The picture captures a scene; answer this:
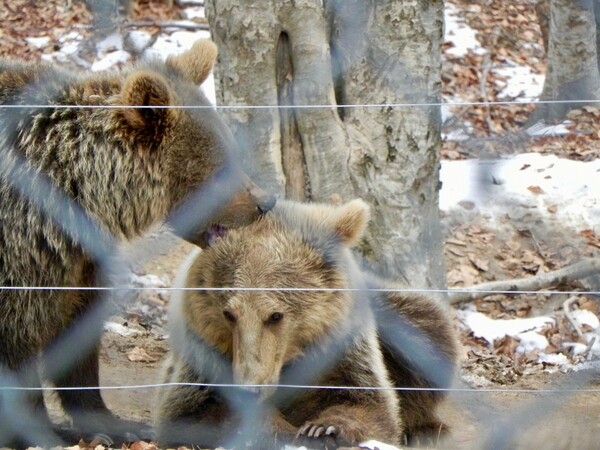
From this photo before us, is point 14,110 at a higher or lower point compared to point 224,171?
higher

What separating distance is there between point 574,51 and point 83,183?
9.61 feet

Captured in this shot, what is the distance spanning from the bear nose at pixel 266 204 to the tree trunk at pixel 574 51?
175 cm

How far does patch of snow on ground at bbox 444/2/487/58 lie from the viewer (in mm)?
10125

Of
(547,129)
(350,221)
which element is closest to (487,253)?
(547,129)

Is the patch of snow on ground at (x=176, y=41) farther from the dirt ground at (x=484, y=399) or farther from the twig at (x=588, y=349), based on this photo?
the twig at (x=588, y=349)

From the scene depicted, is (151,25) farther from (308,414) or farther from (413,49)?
(308,414)

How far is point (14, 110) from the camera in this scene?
3646mm

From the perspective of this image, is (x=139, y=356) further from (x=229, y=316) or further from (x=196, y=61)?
(x=196, y=61)

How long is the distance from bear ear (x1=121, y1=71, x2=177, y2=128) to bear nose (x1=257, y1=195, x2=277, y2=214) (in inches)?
18.6

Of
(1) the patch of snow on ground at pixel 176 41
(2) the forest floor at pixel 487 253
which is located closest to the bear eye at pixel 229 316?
(2) the forest floor at pixel 487 253

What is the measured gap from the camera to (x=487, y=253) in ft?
22.2

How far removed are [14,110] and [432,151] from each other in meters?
2.22

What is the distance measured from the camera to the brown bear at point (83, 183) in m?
3.53

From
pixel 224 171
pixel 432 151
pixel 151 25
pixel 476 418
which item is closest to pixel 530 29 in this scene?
pixel 151 25
